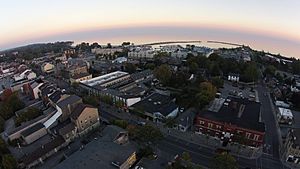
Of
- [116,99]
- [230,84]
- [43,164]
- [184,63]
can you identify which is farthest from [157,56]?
[43,164]

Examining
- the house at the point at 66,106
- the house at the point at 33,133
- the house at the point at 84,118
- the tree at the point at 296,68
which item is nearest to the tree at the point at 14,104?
the house at the point at 66,106

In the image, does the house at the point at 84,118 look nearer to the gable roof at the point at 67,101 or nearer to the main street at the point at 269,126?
the gable roof at the point at 67,101

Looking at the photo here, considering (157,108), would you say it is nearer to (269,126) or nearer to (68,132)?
(68,132)

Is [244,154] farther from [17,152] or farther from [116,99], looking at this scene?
[17,152]

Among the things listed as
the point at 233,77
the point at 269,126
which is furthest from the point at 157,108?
the point at 233,77

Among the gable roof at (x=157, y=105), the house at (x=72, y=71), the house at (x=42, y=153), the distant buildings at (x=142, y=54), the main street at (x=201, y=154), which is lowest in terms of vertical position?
the house at (x=42, y=153)

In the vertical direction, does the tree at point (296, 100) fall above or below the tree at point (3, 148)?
above
